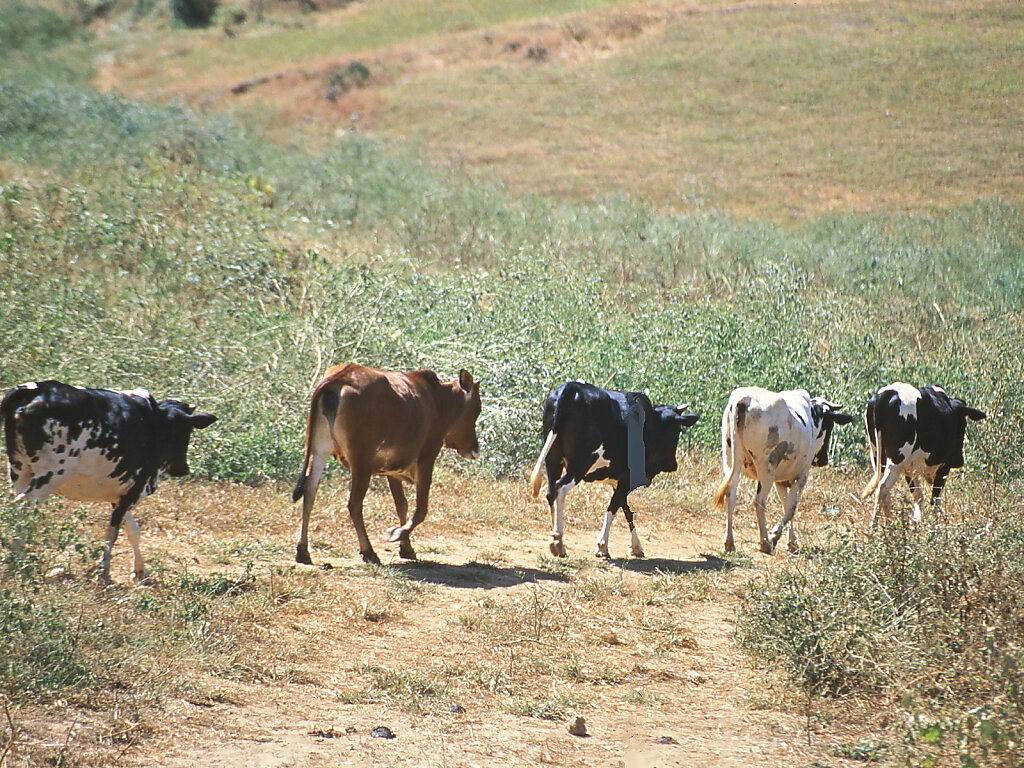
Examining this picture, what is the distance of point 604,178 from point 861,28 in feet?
32.9

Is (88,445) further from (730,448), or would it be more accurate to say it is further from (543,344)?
(543,344)

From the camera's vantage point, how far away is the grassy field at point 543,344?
18.3 feet

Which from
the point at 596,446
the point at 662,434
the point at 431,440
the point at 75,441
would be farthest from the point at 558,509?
the point at 75,441

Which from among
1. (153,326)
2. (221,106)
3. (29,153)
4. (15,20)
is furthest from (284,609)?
(15,20)

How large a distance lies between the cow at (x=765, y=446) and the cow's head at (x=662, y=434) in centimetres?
50

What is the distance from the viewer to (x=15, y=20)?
4941cm

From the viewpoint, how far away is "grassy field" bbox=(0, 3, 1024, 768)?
5.57m

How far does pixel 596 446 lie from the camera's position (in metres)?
9.45

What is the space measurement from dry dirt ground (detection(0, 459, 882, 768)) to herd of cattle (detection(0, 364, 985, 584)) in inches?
20.8

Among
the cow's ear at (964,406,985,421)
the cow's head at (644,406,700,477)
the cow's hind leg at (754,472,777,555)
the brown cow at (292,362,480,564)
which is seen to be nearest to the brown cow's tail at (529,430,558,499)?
the brown cow at (292,362,480,564)

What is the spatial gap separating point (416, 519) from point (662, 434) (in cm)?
278

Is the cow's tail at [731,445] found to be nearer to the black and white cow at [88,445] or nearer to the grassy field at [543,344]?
the grassy field at [543,344]

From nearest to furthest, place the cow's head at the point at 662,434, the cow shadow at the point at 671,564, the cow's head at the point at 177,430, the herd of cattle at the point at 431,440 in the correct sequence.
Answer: the herd of cattle at the point at 431,440 < the cow's head at the point at 177,430 < the cow shadow at the point at 671,564 < the cow's head at the point at 662,434

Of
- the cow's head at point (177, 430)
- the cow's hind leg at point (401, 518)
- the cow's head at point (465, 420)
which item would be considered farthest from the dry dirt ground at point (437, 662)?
the cow's head at point (465, 420)
